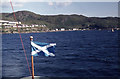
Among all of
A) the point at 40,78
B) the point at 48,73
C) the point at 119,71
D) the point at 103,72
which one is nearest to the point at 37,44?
the point at 40,78

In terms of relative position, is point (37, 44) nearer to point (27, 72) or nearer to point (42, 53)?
point (42, 53)

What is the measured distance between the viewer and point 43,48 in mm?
13891

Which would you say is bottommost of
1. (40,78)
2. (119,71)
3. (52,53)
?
(119,71)

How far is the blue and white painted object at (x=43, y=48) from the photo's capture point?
13828 mm

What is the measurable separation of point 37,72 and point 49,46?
19.7 metres

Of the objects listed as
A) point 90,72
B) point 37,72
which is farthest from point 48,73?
point 90,72

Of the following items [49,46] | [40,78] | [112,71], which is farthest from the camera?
[112,71]

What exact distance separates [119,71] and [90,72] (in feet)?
16.7

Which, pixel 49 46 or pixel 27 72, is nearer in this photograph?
pixel 49 46

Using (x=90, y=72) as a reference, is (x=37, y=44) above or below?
above

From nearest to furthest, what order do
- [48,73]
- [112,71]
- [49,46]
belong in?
[49,46], [48,73], [112,71]

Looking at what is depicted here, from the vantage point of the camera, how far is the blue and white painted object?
13828 mm

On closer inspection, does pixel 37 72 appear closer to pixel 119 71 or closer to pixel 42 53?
pixel 119 71

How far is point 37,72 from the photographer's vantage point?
3272 cm
